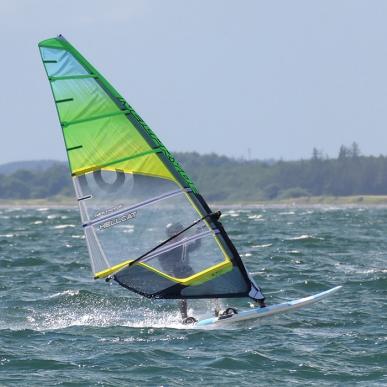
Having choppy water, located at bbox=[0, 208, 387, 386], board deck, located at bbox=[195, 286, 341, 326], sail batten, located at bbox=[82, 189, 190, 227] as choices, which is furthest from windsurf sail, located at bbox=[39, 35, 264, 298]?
choppy water, located at bbox=[0, 208, 387, 386]

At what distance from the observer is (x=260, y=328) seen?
1483 cm

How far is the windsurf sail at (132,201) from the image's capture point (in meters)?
14.3

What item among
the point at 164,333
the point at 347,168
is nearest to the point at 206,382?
the point at 164,333

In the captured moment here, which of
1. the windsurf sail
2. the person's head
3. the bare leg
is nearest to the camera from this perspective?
the windsurf sail

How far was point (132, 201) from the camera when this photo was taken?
14.6 metres

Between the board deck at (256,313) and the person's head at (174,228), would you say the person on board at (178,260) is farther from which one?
the board deck at (256,313)

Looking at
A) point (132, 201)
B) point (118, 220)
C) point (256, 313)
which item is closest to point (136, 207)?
point (132, 201)

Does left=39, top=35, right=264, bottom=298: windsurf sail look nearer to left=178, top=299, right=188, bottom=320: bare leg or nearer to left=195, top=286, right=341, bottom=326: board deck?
left=195, top=286, right=341, bottom=326: board deck

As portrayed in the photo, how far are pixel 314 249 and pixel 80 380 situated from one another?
697 inches

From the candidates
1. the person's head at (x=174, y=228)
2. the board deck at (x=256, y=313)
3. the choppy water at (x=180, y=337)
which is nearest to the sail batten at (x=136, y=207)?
the person's head at (x=174, y=228)

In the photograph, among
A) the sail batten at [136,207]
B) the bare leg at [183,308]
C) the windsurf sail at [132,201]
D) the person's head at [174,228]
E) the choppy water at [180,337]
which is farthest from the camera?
the bare leg at [183,308]

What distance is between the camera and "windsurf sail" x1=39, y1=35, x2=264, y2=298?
14.3m

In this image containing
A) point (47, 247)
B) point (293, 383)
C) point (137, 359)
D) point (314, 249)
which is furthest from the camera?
point (47, 247)

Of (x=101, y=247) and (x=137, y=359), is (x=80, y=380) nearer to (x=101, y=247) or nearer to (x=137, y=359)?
(x=137, y=359)
